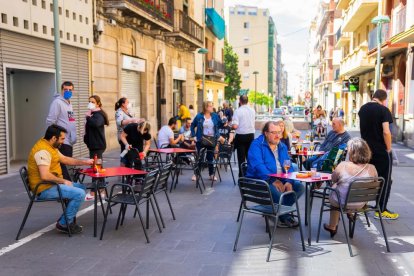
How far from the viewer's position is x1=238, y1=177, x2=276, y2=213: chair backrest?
5.13 meters

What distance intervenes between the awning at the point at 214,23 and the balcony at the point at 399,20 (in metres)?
15.7

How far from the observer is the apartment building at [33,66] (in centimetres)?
1088

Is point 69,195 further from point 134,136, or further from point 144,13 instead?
point 144,13

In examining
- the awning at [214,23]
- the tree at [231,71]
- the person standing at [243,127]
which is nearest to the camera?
the person standing at [243,127]

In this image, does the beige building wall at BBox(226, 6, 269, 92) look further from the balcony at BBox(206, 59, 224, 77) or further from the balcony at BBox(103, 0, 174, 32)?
the balcony at BBox(103, 0, 174, 32)

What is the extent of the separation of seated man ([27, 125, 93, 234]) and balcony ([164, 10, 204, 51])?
18.7 metres

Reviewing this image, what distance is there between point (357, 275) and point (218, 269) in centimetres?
139

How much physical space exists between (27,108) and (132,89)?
6879 millimetres

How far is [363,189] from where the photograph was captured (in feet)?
17.5

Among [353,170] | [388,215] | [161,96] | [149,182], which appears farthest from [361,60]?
[149,182]

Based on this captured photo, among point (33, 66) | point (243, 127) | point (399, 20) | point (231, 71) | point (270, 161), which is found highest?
point (231, 71)

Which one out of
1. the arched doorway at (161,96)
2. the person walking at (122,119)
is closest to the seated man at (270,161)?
the person walking at (122,119)

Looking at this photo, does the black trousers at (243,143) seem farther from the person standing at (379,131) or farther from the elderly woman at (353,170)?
the elderly woman at (353,170)

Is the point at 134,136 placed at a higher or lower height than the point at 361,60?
lower
